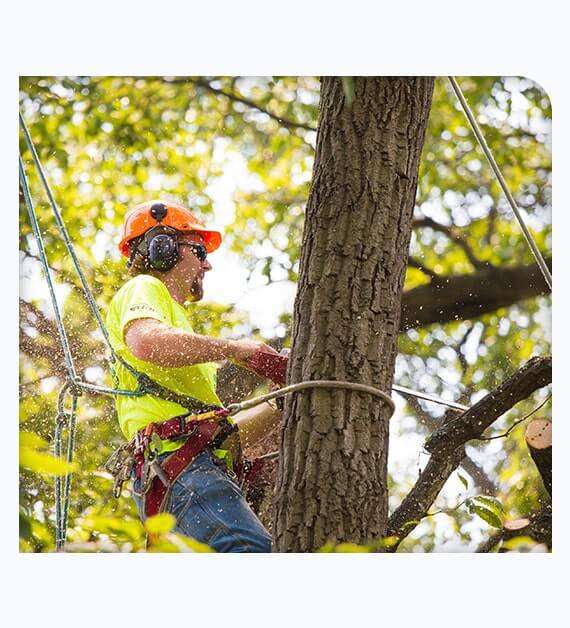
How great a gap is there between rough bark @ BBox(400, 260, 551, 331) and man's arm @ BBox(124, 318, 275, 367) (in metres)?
1.87

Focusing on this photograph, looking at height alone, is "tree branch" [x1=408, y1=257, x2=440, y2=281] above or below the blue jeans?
above

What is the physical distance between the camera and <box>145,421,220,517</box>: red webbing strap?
255 centimetres

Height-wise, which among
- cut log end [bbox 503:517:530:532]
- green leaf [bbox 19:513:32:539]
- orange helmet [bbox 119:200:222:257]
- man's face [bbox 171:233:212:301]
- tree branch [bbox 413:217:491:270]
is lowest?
green leaf [bbox 19:513:32:539]

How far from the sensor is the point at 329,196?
2.27 m

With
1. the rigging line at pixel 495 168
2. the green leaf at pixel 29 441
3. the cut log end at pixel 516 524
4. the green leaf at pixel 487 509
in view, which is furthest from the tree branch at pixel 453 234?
the green leaf at pixel 29 441

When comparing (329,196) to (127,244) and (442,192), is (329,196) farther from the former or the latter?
(442,192)

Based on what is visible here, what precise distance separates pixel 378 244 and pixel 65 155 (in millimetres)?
1856

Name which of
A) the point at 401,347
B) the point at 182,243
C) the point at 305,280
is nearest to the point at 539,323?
the point at 401,347

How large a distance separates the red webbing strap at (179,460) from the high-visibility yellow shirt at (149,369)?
34 millimetres

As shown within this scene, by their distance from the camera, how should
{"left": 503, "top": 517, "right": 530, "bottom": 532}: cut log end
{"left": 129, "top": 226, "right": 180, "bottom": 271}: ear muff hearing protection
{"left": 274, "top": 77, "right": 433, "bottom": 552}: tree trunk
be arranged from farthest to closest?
{"left": 129, "top": 226, "right": 180, "bottom": 271}: ear muff hearing protection
{"left": 503, "top": 517, "right": 530, "bottom": 532}: cut log end
{"left": 274, "top": 77, "right": 433, "bottom": 552}: tree trunk

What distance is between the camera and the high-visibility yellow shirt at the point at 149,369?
261 cm

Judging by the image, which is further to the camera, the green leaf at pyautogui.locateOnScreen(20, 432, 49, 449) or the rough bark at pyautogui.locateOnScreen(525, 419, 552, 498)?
the rough bark at pyautogui.locateOnScreen(525, 419, 552, 498)

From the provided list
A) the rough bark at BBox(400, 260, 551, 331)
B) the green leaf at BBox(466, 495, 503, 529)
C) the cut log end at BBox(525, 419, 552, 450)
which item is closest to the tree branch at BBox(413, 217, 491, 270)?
the rough bark at BBox(400, 260, 551, 331)

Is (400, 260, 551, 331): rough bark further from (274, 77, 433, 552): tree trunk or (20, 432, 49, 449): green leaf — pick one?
(20, 432, 49, 449): green leaf
